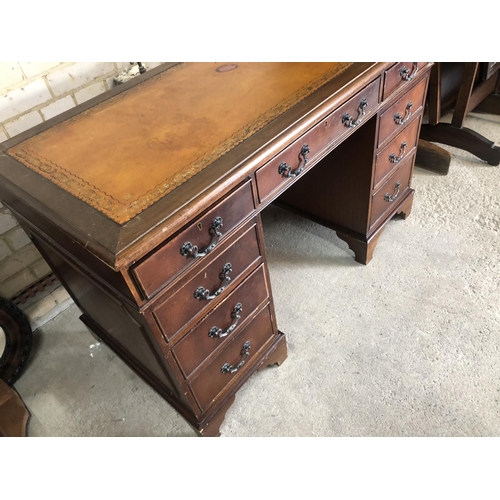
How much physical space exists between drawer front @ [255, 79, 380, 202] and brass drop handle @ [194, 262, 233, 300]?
20cm

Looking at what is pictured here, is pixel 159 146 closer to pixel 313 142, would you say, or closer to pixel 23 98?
pixel 313 142

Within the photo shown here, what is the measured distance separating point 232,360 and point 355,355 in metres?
0.54

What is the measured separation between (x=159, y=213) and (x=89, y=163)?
0.30m

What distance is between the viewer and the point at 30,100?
4.84 feet

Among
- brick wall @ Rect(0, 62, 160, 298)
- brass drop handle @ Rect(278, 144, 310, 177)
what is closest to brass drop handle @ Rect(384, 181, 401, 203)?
brass drop handle @ Rect(278, 144, 310, 177)

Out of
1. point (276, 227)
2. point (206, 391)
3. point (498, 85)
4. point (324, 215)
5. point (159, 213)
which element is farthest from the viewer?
point (498, 85)

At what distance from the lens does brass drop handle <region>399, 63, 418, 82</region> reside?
144cm

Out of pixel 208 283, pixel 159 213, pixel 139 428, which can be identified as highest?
pixel 159 213

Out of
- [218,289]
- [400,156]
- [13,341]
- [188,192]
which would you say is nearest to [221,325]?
[218,289]

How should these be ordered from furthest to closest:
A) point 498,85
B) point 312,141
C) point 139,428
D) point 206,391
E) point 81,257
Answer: point 498,85 → point 139,428 → point 206,391 → point 312,141 → point 81,257

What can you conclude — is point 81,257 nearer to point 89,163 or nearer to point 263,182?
point 89,163

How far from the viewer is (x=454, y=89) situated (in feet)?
7.99

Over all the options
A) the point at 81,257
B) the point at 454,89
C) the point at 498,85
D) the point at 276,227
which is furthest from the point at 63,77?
the point at 498,85

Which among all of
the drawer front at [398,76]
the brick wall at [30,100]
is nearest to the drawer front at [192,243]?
the drawer front at [398,76]
